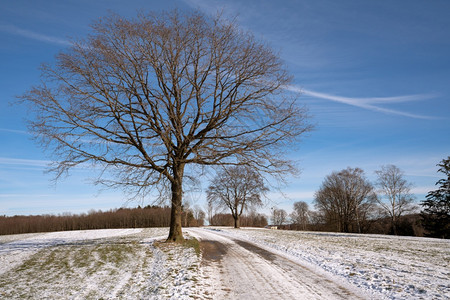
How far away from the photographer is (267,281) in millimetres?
7496

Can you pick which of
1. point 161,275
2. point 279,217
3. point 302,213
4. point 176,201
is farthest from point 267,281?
point 279,217

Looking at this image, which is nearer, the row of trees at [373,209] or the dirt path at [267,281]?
the dirt path at [267,281]

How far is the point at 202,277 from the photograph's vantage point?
7895 millimetres

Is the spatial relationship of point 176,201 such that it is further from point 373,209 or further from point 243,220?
point 243,220

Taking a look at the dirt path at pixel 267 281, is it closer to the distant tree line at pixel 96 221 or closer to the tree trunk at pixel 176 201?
the tree trunk at pixel 176 201

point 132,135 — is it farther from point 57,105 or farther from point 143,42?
point 143,42

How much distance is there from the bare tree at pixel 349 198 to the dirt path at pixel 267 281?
1575 inches

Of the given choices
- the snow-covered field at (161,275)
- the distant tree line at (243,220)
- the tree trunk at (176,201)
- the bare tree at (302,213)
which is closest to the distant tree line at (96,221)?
the distant tree line at (243,220)

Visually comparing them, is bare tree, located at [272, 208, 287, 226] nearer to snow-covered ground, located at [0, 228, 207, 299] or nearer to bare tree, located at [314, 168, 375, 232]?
bare tree, located at [314, 168, 375, 232]

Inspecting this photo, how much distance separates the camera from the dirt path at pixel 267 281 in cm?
639

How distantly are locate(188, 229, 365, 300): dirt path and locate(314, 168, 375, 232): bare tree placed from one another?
40.0 m

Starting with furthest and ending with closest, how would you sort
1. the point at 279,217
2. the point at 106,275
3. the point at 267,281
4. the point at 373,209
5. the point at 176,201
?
1. the point at 279,217
2. the point at 373,209
3. the point at 176,201
4. the point at 106,275
5. the point at 267,281

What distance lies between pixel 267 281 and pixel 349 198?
4498 centimetres

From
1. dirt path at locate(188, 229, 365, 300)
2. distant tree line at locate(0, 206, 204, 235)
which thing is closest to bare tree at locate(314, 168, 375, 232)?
distant tree line at locate(0, 206, 204, 235)
